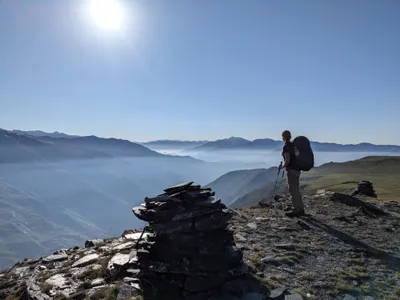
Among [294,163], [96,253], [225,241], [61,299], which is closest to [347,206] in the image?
[294,163]

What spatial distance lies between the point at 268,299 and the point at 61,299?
19.9ft

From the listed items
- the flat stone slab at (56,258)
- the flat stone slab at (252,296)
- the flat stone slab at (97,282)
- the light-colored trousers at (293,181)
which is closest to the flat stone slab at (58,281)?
the flat stone slab at (97,282)

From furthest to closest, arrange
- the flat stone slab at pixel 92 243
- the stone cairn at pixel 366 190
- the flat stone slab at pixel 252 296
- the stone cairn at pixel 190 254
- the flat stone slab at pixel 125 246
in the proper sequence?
the stone cairn at pixel 366 190, the flat stone slab at pixel 92 243, the flat stone slab at pixel 125 246, the stone cairn at pixel 190 254, the flat stone slab at pixel 252 296

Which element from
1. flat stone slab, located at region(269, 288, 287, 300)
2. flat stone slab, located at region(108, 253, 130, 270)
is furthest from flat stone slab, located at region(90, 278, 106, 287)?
flat stone slab, located at region(269, 288, 287, 300)

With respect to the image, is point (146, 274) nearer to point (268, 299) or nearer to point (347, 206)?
point (268, 299)

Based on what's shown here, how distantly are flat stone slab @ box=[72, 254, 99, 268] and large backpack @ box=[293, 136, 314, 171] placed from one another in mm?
11234

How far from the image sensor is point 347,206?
2238 centimetres

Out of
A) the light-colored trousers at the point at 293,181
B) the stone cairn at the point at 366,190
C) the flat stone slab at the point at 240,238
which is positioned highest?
the light-colored trousers at the point at 293,181

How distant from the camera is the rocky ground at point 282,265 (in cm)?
922

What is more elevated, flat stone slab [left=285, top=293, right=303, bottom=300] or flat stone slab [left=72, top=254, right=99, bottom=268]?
flat stone slab [left=285, top=293, right=303, bottom=300]

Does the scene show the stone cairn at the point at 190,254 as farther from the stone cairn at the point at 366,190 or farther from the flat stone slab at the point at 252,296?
the stone cairn at the point at 366,190

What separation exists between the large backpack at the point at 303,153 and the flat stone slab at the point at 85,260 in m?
11.2

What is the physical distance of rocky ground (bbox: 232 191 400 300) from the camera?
9.28 m

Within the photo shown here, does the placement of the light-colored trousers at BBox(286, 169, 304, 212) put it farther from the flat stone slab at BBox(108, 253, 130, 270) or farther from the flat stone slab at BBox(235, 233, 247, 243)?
the flat stone slab at BBox(108, 253, 130, 270)
